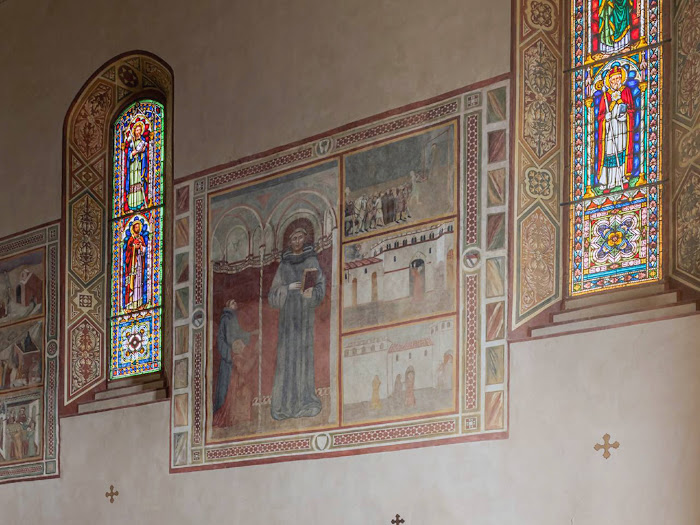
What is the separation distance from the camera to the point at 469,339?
1014cm

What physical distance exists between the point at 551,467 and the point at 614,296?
1.33 meters

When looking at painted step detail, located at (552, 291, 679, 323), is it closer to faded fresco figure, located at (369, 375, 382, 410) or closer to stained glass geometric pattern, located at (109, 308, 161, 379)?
faded fresco figure, located at (369, 375, 382, 410)

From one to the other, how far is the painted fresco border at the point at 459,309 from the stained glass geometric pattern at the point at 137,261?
122cm

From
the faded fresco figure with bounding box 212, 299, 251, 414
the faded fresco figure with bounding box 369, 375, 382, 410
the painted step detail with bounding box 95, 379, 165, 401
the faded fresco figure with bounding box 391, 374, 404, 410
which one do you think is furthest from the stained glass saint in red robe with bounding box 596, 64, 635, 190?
the painted step detail with bounding box 95, 379, 165, 401

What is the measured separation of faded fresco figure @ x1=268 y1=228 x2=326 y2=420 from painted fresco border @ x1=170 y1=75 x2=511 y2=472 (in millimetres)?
306

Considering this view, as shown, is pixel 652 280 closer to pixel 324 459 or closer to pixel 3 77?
pixel 324 459

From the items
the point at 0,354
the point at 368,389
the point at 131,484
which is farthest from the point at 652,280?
the point at 0,354

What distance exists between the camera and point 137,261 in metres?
14.0

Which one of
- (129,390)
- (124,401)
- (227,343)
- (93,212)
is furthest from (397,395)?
(93,212)

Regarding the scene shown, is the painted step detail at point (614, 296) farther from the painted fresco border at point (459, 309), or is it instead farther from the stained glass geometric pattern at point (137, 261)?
the stained glass geometric pattern at point (137, 261)

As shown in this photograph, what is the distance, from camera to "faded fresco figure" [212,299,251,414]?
12016 millimetres

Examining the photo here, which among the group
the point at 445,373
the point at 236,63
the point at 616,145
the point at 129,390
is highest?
the point at 236,63

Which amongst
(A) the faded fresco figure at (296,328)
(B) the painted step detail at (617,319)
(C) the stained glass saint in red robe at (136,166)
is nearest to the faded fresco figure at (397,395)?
(A) the faded fresco figure at (296,328)

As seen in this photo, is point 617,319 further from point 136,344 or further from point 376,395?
point 136,344
